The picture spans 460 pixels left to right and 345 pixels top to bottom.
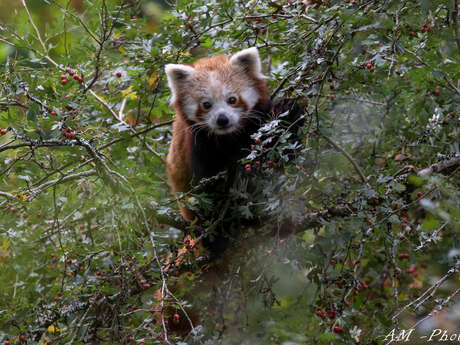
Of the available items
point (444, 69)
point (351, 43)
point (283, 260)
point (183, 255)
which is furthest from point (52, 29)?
point (444, 69)

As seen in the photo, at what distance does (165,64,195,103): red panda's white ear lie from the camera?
13.9ft

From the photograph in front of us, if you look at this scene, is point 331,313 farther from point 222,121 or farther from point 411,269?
point 222,121

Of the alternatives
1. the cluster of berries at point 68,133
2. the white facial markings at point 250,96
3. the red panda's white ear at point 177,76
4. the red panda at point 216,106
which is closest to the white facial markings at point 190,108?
the red panda at point 216,106

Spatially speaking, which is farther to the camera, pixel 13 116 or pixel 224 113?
pixel 224 113

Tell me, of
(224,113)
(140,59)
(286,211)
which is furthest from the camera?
(224,113)

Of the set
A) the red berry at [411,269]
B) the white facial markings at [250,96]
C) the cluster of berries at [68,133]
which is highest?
the cluster of berries at [68,133]

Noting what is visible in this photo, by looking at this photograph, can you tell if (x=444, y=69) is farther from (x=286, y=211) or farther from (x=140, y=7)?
(x=140, y=7)

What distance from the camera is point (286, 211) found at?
2.92 m

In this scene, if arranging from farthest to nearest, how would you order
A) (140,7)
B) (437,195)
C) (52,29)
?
(140,7), (52,29), (437,195)

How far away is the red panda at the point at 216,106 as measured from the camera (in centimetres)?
432

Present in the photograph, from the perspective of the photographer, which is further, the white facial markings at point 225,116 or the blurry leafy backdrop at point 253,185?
the white facial markings at point 225,116

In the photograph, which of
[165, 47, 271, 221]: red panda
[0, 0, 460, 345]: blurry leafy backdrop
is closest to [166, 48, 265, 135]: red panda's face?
[165, 47, 271, 221]: red panda

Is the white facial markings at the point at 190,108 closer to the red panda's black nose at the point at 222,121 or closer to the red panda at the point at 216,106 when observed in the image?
the red panda at the point at 216,106

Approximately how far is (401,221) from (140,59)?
99.9 inches
